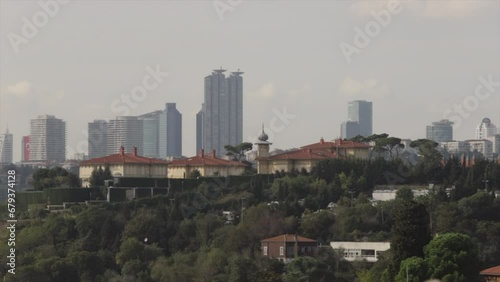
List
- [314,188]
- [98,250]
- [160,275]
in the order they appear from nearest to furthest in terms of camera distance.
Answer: [160,275], [98,250], [314,188]

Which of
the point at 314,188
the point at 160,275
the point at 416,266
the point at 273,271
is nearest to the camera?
the point at 416,266

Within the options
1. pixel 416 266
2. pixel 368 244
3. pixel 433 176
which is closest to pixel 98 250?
pixel 368 244

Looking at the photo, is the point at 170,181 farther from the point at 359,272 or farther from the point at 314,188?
the point at 359,272

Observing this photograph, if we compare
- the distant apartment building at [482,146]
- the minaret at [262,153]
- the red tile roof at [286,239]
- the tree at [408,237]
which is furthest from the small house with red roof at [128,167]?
the distant apartment building at [482,146]

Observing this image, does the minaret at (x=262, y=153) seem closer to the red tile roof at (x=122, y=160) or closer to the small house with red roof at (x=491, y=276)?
the red tile roof at (x=122, y=160)

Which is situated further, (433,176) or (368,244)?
(433,176)
